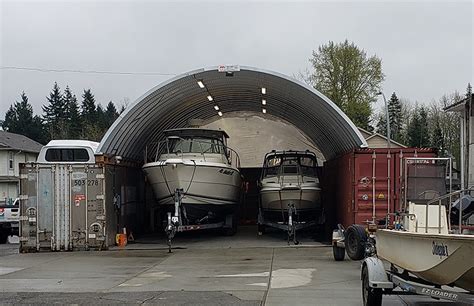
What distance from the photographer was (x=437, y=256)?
6.32 m

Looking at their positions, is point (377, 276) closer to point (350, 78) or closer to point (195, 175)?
point (195, 175)

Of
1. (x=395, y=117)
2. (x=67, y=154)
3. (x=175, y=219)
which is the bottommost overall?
(x=175, y=219)

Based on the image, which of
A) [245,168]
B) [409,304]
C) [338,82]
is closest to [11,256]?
[409,304]

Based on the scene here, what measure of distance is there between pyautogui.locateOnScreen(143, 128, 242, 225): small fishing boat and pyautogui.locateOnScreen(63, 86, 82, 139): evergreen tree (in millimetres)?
53043

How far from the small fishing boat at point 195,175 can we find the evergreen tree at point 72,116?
53043 millimetres

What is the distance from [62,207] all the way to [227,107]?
10956 mm

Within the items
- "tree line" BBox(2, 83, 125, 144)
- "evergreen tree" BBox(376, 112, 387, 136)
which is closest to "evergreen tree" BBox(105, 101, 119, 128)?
"tree line" BBox(2, 83, 125, 144)

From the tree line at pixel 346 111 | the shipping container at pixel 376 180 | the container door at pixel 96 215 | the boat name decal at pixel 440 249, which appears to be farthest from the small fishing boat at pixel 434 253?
the tree line at pixel 346 111

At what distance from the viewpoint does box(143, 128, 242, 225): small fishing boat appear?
18.0 metres

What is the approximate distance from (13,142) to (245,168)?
31.6m

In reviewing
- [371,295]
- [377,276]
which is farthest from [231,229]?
[377,276]

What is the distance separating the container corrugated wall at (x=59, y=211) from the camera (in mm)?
17250

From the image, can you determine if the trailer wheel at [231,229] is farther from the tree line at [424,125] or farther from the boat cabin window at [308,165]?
the tree line at [424,125]

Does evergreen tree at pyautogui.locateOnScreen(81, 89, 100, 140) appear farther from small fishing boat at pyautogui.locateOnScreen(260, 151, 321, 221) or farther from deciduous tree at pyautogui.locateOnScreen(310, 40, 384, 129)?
small fishing boat at pyautogui.locateOnScreen(260, 151, 321, 221)
